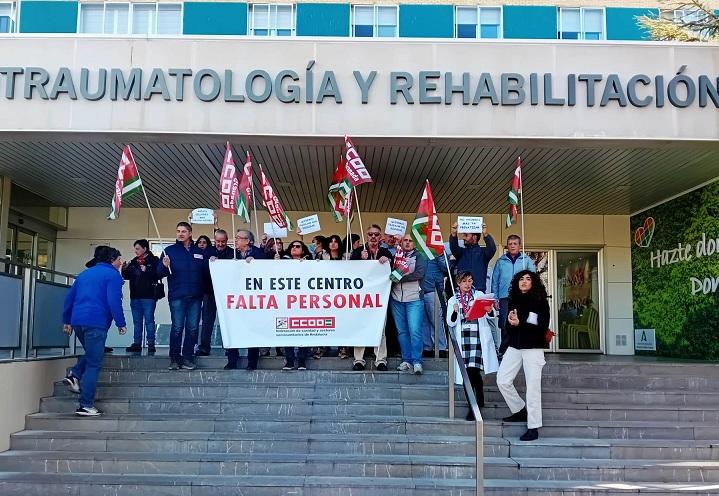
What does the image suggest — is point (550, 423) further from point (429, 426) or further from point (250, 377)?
point (250, 377)

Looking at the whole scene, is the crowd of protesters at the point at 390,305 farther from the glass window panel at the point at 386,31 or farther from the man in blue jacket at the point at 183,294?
the glass window panel at the point at 386,31

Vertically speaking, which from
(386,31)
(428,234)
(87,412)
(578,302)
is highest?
(386,31)

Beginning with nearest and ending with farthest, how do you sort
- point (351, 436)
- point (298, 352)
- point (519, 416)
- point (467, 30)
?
point (351, 436)
point (519, 416)
point (298, 352)
point (467, 30)

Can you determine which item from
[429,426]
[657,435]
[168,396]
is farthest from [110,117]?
[657,435]

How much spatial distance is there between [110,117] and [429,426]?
6019 mm

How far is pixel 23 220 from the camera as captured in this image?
1342cm

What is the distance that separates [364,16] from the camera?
15055 millimetres

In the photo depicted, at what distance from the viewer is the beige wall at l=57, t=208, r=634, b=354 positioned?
47.4 feet

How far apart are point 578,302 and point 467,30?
6.26 m

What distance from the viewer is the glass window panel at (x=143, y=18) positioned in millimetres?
15422

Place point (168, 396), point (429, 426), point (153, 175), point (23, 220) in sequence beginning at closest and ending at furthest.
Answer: point (429, 426) < point (168, 396) < point (153, 175) < point (23, 220)

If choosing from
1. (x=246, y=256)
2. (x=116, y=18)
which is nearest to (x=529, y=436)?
(x=246, y=256)

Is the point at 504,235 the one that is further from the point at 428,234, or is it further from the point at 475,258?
the point at 428,234

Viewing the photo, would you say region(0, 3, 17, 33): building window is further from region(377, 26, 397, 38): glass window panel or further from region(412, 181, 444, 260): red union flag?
region(412, 181, 444, 260): red union flag
